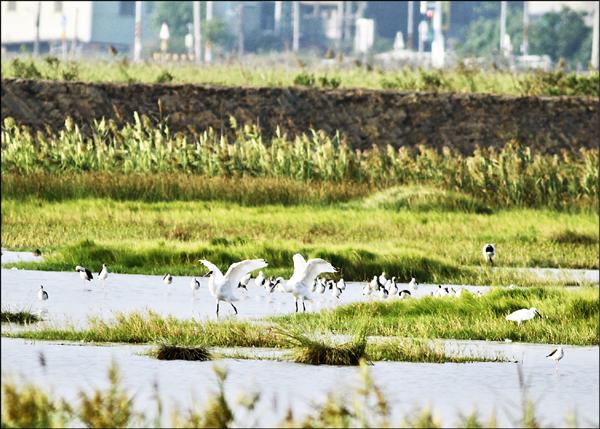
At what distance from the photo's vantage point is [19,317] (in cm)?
1042

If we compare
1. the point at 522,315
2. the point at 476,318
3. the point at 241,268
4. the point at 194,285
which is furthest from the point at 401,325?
the point at 241,268

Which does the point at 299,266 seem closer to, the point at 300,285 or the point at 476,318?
the point at 300,285

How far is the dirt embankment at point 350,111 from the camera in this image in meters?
29.1

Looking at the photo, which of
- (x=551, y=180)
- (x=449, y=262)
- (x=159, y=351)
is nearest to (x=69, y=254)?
(x=449, y=262)

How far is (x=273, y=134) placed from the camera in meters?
29.2

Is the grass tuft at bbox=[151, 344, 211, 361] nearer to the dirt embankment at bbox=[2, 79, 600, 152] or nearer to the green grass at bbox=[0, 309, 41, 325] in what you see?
the green grass at bbox=[0, 309, 41, 325]

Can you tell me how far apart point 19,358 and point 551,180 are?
14.1 meters

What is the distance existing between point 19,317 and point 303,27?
327ft

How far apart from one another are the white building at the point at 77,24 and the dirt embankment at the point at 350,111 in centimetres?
5916

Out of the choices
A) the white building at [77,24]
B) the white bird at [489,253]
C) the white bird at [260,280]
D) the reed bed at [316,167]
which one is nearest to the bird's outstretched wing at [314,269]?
the white bird at [260,280]

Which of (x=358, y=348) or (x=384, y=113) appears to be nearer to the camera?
(x=358, y=348)

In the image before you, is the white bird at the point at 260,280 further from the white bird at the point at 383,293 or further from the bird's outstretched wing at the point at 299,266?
A: the bird's outstretched wing at the point at 299,266

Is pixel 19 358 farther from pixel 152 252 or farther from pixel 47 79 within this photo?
pixel 47 79

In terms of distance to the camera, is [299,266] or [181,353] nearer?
[181,353]
